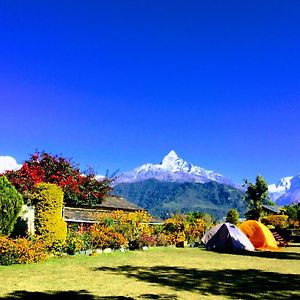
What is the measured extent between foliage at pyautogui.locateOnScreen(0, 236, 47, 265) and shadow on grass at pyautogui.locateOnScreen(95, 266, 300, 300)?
3.32 metres

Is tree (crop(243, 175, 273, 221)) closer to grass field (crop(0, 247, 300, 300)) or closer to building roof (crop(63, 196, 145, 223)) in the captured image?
building roof (crop(63, 196, 145, 223))

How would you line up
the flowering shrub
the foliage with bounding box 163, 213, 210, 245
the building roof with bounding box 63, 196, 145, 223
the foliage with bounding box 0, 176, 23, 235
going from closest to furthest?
the foliage with bounding box 0, 176, 23, 235
the flowering shrub
the building roof with bounding box 63, 196, 145, 223
the foliage with bounding box 163, 213, 210, 245

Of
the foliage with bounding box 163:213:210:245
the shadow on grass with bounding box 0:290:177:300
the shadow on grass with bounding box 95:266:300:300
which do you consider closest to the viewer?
the shadow on grass with bounding box 0:290:177:300

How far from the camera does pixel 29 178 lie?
1059 inches

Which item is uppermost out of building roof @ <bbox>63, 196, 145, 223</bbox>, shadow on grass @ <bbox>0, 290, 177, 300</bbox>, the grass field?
building roof @ <bbox>63, 196, 145, 223</bbox>

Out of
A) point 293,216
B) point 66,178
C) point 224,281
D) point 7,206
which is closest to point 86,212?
point 66,178

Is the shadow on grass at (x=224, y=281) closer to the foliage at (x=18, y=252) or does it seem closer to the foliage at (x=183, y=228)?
the foliage at (x=18, y=252)

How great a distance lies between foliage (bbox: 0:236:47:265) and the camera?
16.0 m

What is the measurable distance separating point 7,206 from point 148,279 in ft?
27.0

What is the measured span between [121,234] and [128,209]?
31.4ft

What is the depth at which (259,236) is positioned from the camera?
87.8 feet

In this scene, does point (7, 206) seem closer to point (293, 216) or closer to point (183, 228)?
point (183, 228)

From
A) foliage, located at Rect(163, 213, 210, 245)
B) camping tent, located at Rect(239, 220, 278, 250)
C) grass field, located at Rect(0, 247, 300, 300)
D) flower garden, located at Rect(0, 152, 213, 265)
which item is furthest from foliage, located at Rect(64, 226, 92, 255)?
camping tent, located at Rect(239, 220, 278, 250)

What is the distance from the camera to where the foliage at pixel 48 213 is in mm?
19172
